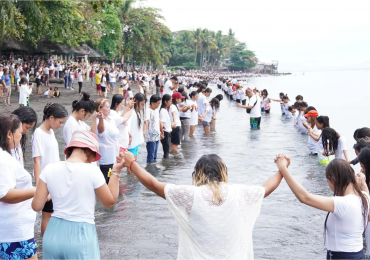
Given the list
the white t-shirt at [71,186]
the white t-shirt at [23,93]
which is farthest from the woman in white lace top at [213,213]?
the white t-shirt at [23,93]

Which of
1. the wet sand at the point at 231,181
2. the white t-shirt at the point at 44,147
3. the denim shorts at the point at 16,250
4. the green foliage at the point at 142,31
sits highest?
the green foliage at the point at 142,31

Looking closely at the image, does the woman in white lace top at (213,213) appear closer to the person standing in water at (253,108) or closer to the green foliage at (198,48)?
the person standing in water at (253,108)

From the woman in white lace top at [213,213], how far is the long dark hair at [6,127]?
143 centimetres

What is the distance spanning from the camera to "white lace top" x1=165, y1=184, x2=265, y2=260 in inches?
108

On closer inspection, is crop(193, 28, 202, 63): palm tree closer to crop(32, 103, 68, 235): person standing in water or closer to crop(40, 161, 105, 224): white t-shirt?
crop(32, 103, 68, 235): person standing in water

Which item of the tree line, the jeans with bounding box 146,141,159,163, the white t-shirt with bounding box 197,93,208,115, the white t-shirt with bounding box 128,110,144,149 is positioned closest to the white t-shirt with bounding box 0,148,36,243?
the white t-shirt with bounding box 128,110,144,149

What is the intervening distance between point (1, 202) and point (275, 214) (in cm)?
454

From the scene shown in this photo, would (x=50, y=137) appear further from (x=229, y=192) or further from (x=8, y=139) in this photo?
(x=229, y=192)

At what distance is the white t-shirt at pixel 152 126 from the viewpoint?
9.41m

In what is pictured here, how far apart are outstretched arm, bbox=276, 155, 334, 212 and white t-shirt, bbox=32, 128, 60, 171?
2.57m

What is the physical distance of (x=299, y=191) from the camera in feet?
10.2

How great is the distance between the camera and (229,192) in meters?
2.79

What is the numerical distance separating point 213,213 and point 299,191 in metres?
0.74

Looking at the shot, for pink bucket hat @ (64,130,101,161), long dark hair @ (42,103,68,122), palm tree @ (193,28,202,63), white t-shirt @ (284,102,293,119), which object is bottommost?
white t-shirt @ (284,102,293,119)
